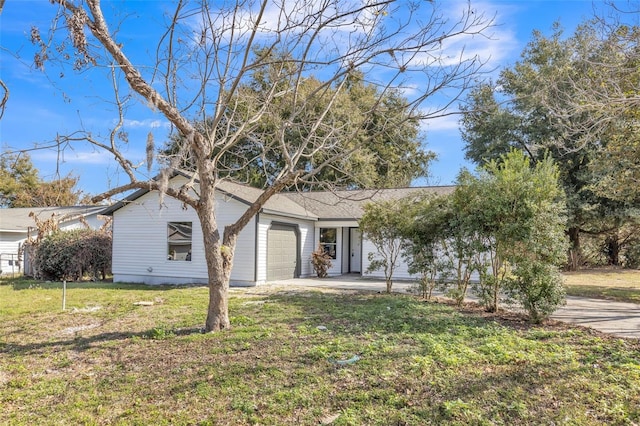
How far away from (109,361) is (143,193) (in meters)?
10.1

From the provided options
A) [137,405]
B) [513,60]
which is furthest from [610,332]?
[513,60]

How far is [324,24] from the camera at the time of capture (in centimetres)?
601

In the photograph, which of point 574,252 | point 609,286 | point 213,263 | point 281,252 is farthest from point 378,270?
point 574,252

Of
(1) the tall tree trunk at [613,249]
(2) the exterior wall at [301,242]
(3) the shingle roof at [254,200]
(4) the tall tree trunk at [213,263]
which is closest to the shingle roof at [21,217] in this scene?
(3) the shingle roof at [254,200]

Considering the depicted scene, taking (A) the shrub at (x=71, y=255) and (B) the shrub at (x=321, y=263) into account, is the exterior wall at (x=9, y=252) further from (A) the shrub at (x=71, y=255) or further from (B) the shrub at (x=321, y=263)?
(B) the shrub at (x=321, y=263)

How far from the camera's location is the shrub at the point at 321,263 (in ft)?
54.2

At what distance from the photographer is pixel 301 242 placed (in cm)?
1650

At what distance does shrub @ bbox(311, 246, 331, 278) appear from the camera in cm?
1653

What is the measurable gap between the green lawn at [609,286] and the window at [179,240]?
1150 centimetres

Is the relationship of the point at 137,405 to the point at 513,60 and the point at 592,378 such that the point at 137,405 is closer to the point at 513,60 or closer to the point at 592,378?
the point at 592,378

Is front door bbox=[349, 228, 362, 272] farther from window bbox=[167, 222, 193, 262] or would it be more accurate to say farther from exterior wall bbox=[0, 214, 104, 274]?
exterior wall bbox=[0, 214, 104, 274]

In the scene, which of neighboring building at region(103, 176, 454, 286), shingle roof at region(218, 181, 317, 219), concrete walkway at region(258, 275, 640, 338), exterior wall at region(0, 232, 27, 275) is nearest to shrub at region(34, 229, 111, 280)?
neighboring building at region(103, 176, 454, 286)

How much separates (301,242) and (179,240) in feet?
15.1

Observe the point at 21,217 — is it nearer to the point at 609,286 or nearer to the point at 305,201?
the point at 305,201
